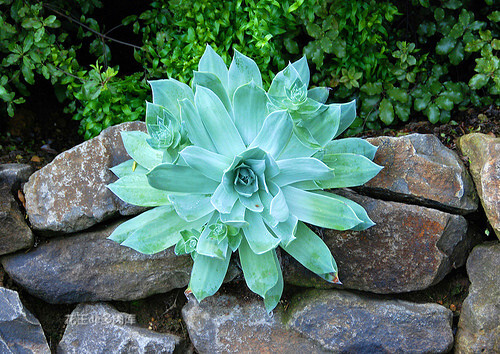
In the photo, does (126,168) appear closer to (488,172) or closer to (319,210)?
(319,210)

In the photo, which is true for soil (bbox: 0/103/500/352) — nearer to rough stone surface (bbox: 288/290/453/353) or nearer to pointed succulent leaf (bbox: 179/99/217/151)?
rough stone surface (bbox: 288/290/453/353)

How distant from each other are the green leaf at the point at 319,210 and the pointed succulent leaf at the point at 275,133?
0.19 metres

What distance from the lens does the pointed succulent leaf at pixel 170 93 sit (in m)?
1.90

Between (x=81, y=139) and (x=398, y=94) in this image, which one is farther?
(x=81, y=139)

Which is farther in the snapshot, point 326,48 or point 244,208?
point 326,48

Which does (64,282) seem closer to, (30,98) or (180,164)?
(180,164)

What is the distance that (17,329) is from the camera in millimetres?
2059

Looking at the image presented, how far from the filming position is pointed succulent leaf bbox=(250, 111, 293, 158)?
162cm

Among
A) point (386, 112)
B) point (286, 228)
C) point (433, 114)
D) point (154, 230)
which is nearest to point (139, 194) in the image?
point (154, 230)

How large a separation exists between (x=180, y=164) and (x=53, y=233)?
0.90 meters

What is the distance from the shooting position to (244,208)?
175 cm

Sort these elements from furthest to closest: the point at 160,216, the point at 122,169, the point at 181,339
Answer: the point at 181,339
the point at 122,169
the point at 160,216

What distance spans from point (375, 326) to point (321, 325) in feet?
0.79

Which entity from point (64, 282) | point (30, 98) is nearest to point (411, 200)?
point (64, 282)
